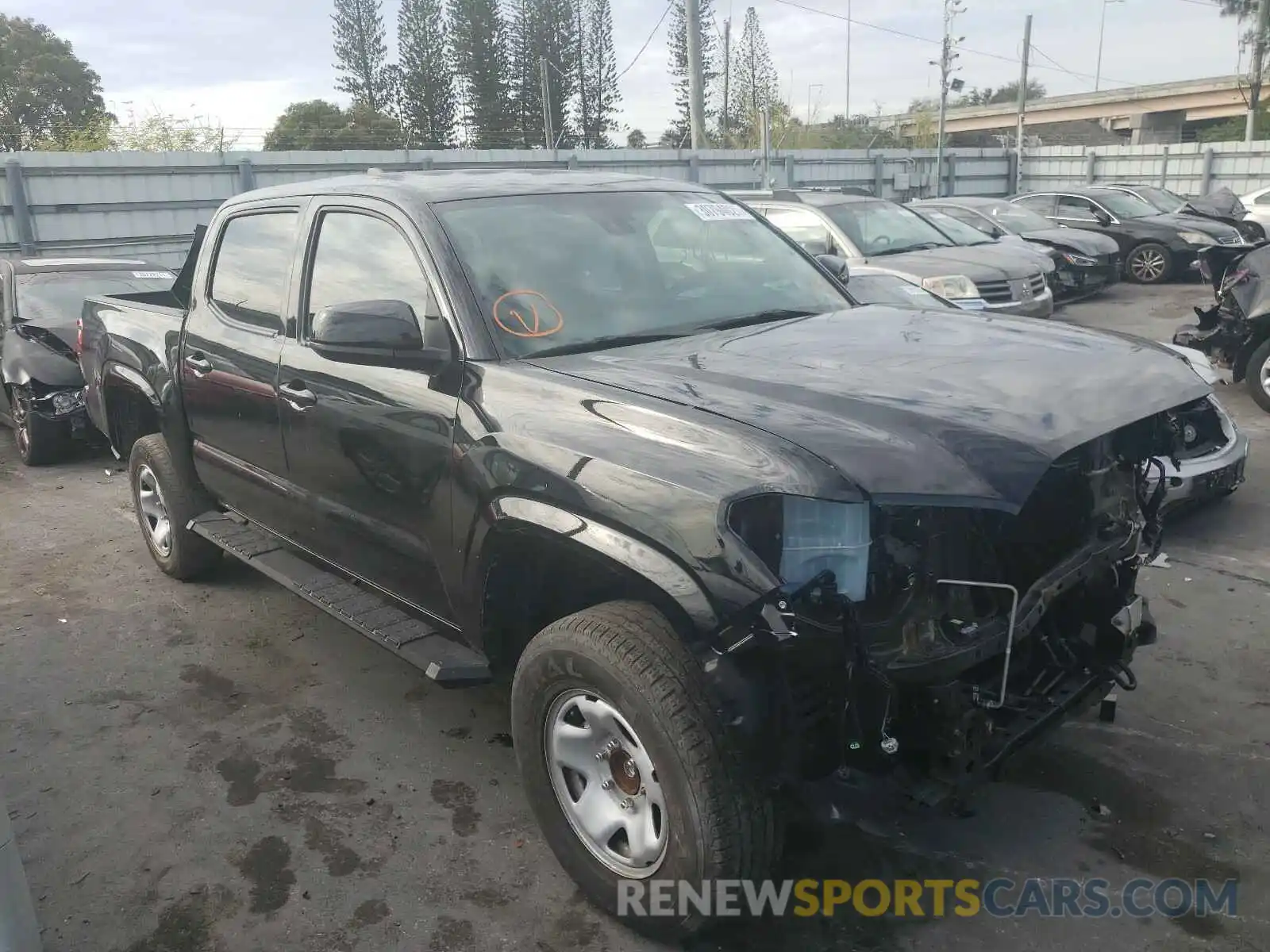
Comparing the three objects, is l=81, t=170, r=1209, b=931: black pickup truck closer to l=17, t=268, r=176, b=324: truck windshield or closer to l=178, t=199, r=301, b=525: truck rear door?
l=178, t=199, r=301, b=525: truck rear door

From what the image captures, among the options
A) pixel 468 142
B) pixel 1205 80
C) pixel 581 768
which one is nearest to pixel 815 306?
pixel 581 768

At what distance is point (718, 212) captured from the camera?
4.23 m

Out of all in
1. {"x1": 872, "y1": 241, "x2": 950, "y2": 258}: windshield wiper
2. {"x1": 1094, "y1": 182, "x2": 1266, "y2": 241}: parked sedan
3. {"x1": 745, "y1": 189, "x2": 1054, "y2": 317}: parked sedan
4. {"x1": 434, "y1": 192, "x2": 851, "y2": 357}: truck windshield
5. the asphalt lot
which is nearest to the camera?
the asphalt lot

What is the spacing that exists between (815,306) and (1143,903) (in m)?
2.22

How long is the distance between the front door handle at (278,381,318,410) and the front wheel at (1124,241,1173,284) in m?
15.8

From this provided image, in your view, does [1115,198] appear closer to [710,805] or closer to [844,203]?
[844,203]

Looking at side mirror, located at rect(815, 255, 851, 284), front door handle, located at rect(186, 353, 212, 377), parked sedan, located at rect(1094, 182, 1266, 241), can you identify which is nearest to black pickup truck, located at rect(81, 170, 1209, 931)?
front door handle, located at rect(186, 353, 212, 377)

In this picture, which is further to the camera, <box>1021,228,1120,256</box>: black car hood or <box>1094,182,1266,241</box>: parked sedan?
<box>1094,182,1266,241</box>: parked sedan

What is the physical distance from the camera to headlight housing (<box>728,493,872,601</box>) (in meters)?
2.32

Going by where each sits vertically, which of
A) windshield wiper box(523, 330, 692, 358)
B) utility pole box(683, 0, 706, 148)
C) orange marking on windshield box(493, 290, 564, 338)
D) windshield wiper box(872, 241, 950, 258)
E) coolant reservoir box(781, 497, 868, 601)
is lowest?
coolant reservoir box(781, 497, 868, 601)

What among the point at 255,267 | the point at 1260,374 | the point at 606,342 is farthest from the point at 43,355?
the point at 1260,374

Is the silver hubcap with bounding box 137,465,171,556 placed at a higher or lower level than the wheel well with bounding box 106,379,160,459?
lower

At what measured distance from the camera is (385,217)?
358cm

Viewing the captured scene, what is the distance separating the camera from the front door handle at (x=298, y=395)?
3.74 metres
